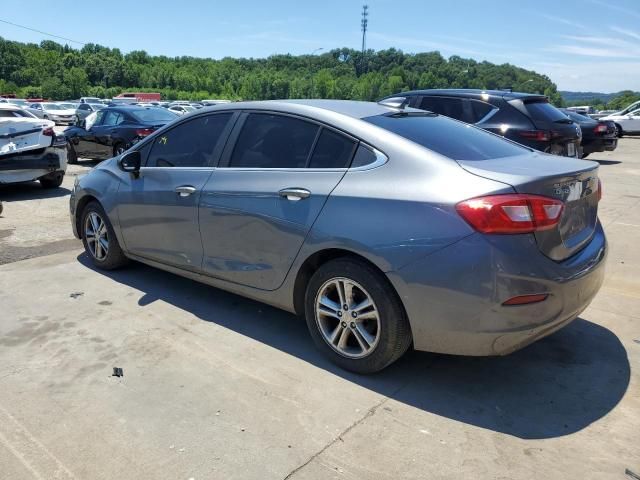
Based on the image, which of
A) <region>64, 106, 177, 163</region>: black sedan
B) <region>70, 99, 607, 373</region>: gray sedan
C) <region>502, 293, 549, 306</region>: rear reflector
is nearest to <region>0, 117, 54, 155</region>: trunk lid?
<region>64, 106, 177, 163</region>: black sedan

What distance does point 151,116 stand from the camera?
13.0 meters

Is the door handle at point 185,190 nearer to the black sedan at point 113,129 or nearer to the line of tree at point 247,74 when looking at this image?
the black sedan at point 113,129

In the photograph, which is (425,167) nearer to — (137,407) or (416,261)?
(416,261)

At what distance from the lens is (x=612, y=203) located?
8.87 metres

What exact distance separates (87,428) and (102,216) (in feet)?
8.96

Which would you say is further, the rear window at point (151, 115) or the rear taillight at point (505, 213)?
the rear window at point (151, 115)

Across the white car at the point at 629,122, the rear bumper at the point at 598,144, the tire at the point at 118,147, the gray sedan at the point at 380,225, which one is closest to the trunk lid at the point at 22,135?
the tire at the point at 118,147

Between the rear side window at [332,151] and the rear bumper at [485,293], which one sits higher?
the rear side window at [332,151]

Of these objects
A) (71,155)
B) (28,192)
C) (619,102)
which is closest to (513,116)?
(28,192)

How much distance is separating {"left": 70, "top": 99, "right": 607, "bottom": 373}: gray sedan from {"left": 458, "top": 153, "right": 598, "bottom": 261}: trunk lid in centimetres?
1

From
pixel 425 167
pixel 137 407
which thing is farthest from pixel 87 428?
pixel 425 167

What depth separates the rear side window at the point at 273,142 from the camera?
363cm

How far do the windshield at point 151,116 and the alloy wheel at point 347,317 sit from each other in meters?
10.6

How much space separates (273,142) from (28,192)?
306 inches
